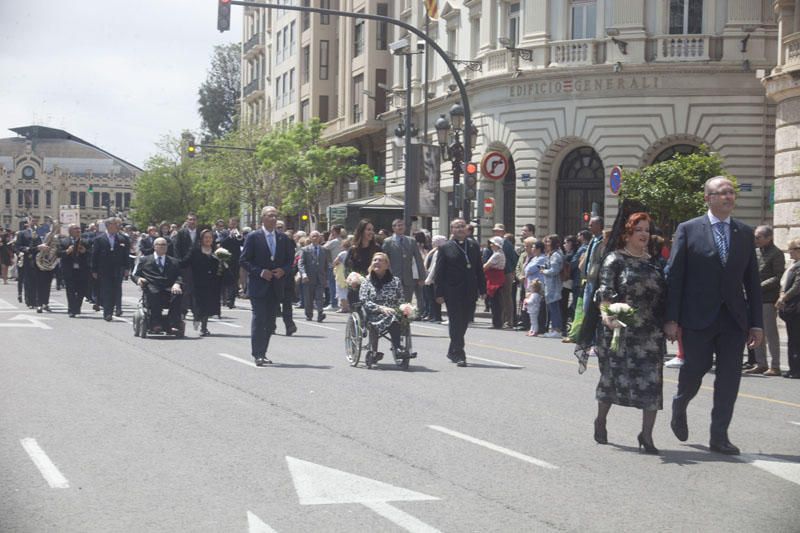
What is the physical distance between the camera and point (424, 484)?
26.5 feet

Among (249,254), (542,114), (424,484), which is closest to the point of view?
(424,484)

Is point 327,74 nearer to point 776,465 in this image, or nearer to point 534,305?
point 534,305

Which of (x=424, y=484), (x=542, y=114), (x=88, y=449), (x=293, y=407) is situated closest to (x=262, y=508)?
(x=424, y=484)

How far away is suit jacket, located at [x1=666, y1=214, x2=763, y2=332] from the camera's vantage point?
9406 millimetres

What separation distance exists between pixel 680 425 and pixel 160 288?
11.9 m

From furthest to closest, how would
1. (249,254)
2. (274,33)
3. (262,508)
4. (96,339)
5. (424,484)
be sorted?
(274,33)
(96,339)
(249,254)
(424,484)
(262,508)

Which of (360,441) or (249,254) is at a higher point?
(249,254)

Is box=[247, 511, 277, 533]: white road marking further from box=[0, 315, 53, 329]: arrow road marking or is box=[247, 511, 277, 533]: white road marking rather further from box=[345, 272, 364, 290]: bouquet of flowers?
box=[0, 315, 53, 329]: arrow road marking

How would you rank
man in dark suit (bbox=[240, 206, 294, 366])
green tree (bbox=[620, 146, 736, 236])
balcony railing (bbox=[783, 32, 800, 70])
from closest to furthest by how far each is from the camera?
man in dark suit (bbox=[240, 206, 294, 366]) → balcony railing (bbox=[783, 32, 800, 70]) → green tree (bbox=[620, 146, 736, 236])

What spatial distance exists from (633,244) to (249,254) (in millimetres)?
7462

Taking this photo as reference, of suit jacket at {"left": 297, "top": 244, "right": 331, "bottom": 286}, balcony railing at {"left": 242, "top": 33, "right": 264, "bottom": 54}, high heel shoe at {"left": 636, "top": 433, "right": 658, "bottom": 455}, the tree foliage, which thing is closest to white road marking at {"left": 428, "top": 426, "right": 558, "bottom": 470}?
high heel shoe at {"left": 636, "top": 433, "right": 658, "bottom": 455}

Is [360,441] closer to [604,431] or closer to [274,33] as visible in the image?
[604,431]

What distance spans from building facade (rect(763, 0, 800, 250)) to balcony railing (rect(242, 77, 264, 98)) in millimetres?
58208

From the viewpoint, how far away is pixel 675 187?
27922 millimetres
